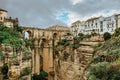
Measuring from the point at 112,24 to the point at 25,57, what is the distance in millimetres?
25447

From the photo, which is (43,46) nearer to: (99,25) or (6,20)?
(99,25)

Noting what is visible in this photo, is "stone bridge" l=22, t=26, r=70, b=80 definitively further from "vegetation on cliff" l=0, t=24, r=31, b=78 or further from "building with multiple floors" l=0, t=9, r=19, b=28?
"vegetation on cliff" l=0, t=24, r=31, b=78

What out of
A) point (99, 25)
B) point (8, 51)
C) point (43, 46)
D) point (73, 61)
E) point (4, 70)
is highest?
point (99, 25)

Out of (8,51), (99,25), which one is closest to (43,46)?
(99,25)

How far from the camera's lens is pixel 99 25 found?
52.6 m

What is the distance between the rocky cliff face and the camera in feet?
129

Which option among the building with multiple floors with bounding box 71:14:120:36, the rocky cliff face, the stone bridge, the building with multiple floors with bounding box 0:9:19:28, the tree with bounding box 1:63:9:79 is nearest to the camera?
the tree with bounding box 1:63:9:79

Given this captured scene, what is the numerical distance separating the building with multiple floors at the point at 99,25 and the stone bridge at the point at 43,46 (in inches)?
279

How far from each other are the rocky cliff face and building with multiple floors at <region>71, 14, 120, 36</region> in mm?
8892

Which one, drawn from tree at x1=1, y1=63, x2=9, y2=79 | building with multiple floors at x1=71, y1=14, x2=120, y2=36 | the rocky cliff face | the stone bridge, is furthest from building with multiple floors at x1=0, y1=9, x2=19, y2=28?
building with multiple floors at x1=71, y1=14, x2=120, y2=36

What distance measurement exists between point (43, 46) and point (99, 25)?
1364 cm

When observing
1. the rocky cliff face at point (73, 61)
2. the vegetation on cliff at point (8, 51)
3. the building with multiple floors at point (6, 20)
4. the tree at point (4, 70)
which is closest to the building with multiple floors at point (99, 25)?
the rocky cliff face at point (73, 61)

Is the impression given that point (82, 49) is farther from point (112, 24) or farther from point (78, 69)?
point (112, 24)

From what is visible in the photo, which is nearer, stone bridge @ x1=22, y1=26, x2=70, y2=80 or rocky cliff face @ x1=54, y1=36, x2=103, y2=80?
rocky cliff face @ x1=54, y1=36, x2=103, y2=80
